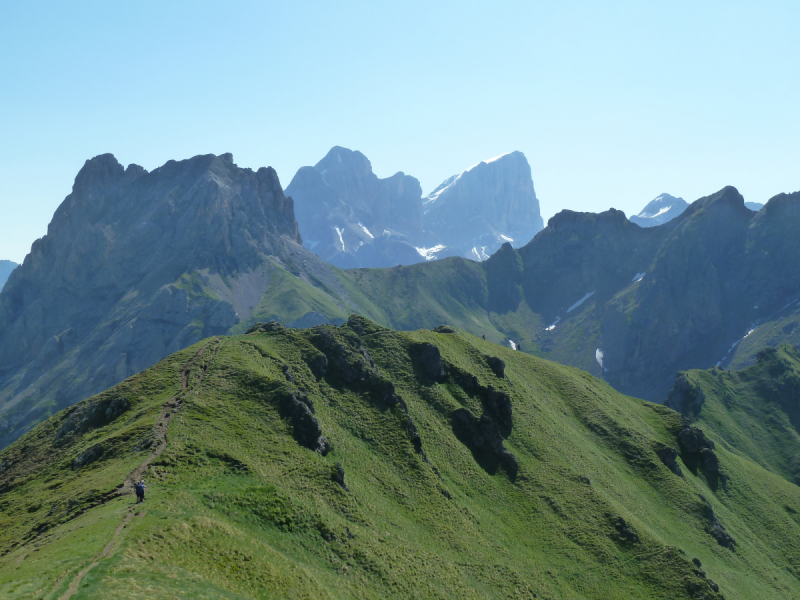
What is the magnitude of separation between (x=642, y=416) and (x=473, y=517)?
86.3 m

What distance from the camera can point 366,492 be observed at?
73.9m

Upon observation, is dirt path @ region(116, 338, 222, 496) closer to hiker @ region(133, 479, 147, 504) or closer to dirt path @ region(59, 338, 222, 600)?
dirt path @ region(59, 338, 222, 600)

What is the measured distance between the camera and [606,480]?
107 metres

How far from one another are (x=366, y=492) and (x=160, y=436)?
90.4ft

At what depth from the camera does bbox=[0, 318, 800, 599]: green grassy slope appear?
4678 centimetres

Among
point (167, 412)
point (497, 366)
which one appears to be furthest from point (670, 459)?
point (167, 412)

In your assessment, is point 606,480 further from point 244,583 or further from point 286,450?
point 244,583

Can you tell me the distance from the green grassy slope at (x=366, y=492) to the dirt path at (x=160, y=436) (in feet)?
1.13

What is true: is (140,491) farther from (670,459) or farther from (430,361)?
(670,459)

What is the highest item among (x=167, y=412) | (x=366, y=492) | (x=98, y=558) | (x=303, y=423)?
(x=167, y=412)

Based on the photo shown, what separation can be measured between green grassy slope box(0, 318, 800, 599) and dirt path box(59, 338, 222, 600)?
0.35 meters

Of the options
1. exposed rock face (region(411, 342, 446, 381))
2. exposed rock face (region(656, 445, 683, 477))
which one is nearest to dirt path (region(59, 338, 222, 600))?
exposed rock face (region(411, 342, 446, 381))

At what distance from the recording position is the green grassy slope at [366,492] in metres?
46.8

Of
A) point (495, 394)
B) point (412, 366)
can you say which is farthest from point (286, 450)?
point (495, 394)
